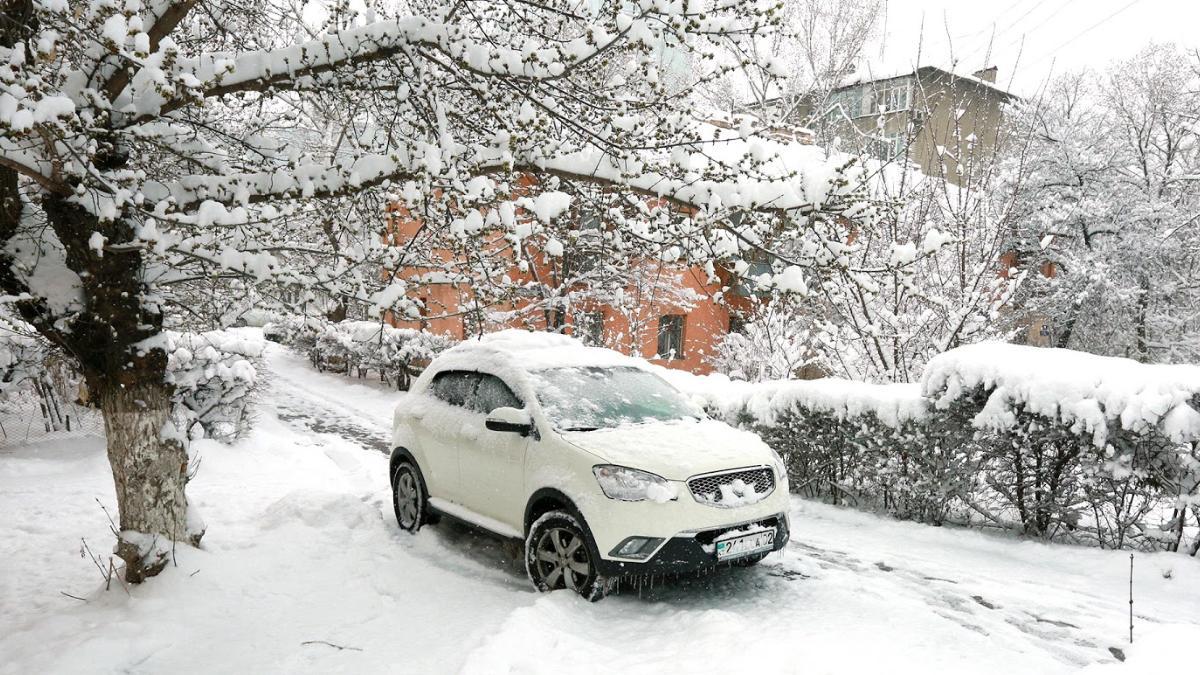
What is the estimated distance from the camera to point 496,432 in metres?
6.34

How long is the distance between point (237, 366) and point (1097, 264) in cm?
2519

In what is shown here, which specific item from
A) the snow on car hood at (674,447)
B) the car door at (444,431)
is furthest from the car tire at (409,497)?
the snow on car hood at (674,447)

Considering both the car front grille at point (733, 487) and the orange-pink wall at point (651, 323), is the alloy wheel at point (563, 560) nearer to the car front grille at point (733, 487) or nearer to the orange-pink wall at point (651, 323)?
the car front grille at point (733, 487)

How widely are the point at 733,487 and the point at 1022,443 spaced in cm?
305

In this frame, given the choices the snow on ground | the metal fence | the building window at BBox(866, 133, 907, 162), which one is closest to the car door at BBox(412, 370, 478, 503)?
the snow on ground

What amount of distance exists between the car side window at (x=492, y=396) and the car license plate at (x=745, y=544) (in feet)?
6.87

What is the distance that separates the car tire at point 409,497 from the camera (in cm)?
728

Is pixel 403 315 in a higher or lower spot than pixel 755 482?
higher

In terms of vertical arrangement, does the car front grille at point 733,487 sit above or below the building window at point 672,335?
below

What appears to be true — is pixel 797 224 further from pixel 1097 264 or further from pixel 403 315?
pixel 1097 264

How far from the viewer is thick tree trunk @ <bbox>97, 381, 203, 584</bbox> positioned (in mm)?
5617

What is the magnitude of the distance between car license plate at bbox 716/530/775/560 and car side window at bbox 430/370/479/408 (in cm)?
280

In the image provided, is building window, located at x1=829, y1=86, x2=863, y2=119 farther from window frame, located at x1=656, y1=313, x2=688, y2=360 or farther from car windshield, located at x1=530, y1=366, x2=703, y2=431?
car windshield, located at x1=530, y1=366, x2=703, y2=431

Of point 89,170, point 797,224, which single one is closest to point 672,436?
point 797,224
